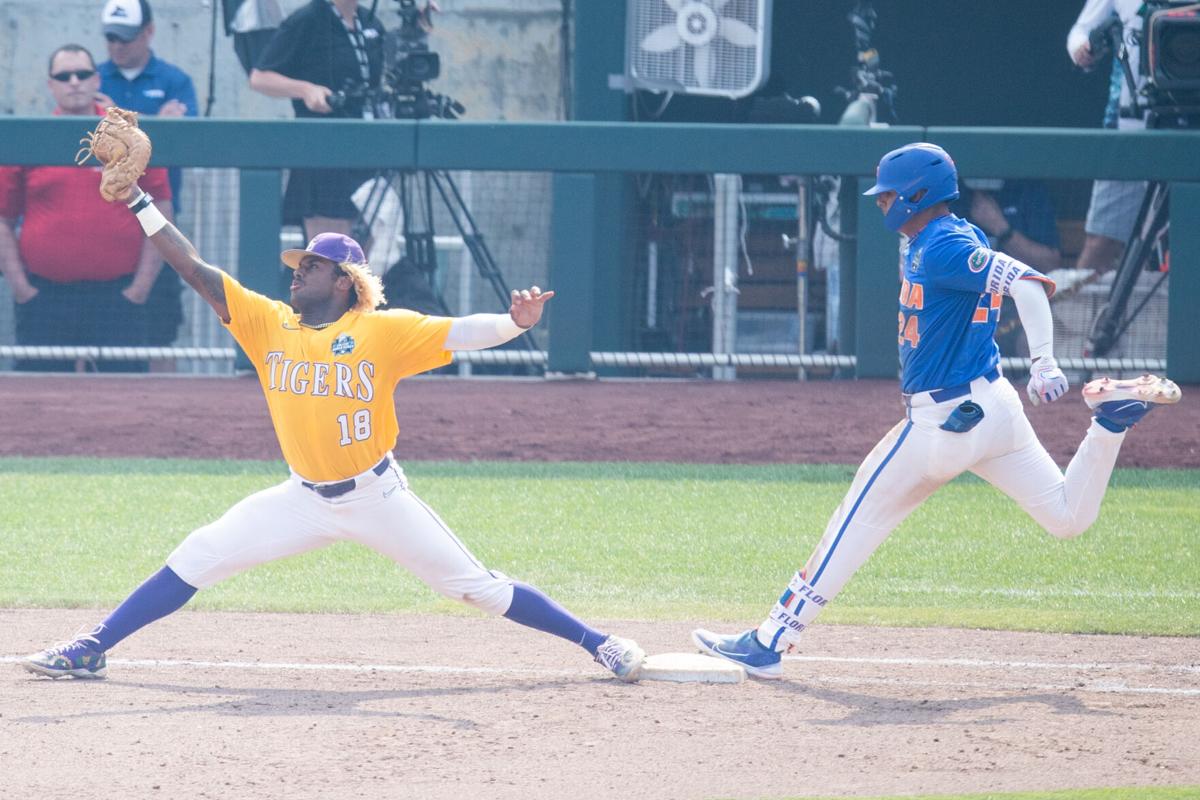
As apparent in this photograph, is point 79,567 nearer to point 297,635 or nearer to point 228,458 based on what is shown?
point 297,635

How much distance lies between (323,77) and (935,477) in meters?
7.60

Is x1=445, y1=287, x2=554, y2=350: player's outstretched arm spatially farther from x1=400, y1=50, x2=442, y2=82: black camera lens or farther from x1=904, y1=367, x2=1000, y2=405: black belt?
x1=400, y1=50, x2=442, y2=82: black camera lens

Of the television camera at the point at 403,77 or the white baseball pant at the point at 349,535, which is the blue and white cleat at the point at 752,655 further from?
the television camera at the point at 403,77

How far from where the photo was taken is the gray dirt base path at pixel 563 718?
4137 millimetres

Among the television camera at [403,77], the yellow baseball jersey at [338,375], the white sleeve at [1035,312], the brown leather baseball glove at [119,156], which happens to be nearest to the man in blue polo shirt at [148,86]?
the television camera at [403,77]

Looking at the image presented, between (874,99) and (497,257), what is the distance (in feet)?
10.4

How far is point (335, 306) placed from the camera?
520cm

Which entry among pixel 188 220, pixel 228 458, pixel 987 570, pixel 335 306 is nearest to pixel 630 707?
pixel 335 306

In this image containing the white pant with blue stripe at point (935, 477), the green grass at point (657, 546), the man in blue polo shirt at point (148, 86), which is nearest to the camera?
the white pant with blue stripe at point (935, 477)

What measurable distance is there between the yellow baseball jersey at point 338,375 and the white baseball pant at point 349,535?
9cm

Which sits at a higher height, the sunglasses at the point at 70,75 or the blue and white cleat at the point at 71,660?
the sunglasses at the point at 70,75

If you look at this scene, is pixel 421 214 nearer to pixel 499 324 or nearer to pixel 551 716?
pixel 499 324

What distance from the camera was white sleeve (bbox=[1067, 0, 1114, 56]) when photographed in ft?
36.1

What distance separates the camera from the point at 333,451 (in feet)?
16.3
